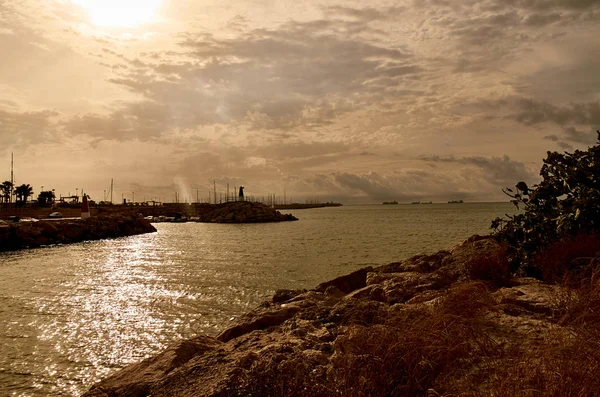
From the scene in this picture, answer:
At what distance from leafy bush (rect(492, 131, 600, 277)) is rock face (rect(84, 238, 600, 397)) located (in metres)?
3.02

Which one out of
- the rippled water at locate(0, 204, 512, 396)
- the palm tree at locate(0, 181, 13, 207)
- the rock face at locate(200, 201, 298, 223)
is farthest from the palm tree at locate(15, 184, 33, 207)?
the rippled water at locate(0, 204, 512, 396)

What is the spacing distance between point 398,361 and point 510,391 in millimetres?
1300

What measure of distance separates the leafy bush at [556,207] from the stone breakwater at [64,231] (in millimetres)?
44314

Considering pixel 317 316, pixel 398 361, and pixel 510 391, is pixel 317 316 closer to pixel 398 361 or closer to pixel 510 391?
pixel 398 361

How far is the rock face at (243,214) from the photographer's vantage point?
110m

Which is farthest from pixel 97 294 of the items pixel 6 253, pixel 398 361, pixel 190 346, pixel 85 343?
pixel 6 253

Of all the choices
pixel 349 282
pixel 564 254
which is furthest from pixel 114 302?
pixel 564 254

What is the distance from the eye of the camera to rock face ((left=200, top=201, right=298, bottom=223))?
11022 centimetres

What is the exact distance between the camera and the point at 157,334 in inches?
443

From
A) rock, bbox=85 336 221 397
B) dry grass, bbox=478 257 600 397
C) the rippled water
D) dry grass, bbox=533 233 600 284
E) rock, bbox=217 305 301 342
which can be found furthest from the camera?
the rippled water

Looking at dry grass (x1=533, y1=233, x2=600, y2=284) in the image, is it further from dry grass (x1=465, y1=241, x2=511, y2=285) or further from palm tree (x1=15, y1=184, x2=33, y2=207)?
palm tree (x1=15, y1=184, x2=33, y2=207)

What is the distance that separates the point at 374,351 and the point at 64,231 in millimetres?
51729

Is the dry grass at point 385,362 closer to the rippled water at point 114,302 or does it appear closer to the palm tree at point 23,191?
the rippled water at point 114,302

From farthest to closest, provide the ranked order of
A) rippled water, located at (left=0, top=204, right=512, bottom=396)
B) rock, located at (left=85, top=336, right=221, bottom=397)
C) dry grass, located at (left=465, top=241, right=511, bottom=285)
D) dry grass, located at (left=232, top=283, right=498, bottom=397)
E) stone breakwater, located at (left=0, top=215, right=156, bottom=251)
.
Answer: stone breakwater, located at (left=0, top=215, right=156, bottom=251) < dry grass, located at (left=465, top=241, right=511, bottom=285) < rippled water, located at (left=0, top=204, right=512, bottom=396) < rock, located at (left=85, top=336, right=221, bottom=397) < dry grass, located at (left=232, top=283, right=498, bottom=397)
